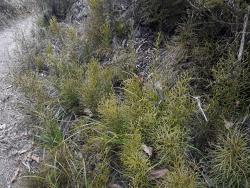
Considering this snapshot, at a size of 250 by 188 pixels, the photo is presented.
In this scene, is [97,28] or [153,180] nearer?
[153,180]

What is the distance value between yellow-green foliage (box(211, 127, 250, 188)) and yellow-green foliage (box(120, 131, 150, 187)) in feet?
1.91

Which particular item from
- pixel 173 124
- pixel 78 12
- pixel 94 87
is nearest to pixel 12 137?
pixel 94 87

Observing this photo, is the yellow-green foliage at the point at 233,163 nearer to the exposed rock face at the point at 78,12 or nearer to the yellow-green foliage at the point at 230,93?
the yellow-green foliage at the point at 230,93

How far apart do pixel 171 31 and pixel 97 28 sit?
1059mm

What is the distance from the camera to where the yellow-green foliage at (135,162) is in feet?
9.80

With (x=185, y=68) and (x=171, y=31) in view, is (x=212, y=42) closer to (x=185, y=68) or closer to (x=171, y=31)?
(x=185, y=68)

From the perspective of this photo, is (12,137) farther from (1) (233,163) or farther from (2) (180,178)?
(1) (233,163)

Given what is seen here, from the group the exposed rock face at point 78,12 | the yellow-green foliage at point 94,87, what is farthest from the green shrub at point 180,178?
the exposed rock face at point 78,12

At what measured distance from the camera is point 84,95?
385 centimetres

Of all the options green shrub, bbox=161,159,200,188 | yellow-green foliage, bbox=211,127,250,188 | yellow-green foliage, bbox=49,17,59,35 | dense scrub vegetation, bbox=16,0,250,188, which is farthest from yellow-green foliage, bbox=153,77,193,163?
yellow-green foliage, bbox=49,17,59,35

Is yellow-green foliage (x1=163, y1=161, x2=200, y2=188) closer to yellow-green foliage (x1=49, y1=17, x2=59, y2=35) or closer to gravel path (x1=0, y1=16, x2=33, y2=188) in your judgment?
gravel path (x1=0, y1=16, x2=33, y2=188)

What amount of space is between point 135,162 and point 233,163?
782 millimetres

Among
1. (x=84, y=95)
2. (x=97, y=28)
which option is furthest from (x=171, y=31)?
(x=84, y=95)

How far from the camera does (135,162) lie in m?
2.97
